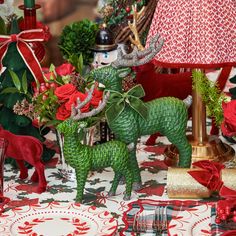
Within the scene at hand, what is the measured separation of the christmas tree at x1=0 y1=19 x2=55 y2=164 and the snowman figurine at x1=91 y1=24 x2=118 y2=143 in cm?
16

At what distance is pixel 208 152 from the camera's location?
1.55 meters

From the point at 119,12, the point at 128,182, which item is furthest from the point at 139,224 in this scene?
the point at 119,12

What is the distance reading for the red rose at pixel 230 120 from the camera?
132 centimetres

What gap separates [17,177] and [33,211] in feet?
0.89

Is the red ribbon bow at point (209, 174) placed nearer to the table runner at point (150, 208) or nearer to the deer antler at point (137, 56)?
the table runner at point (150, 208)

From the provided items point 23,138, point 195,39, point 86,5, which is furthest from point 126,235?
point 86,5

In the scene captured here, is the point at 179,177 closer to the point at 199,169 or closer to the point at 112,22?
the point at 199,169

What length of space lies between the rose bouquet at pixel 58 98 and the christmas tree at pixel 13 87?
35 millimetres

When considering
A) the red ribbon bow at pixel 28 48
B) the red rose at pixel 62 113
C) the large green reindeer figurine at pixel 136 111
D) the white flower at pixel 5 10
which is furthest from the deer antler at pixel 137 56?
the white flower at pixel 5 10

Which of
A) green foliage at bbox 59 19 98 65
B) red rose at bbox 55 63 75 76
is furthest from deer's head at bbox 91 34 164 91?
green foliage at bbox 59 19 98 65

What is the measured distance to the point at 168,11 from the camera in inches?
57.6

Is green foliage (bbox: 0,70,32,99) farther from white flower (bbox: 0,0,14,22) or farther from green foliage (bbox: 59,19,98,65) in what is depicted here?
white flower (bbox: 0,0,14,22)

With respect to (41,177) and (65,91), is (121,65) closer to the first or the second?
(65,91)

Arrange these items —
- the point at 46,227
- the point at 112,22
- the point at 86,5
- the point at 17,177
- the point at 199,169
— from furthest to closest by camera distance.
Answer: the point at 86,5 → the point at 112,22 → the point at 17,177 → the point at 199,169 → the point at 46,227
